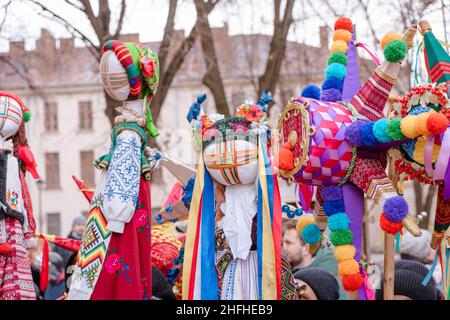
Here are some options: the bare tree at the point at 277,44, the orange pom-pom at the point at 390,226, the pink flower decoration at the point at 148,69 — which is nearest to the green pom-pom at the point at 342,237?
the orange pom-pom at the point at 390,226

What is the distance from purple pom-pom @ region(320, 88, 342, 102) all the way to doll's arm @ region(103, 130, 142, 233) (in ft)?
4.01

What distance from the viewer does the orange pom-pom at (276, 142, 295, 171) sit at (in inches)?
193

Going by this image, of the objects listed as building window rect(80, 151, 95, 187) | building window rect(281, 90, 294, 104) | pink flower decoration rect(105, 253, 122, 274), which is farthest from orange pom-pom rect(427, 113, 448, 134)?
building window rect(80, 151, 95, 187)

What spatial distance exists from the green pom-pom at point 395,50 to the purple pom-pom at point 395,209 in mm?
816

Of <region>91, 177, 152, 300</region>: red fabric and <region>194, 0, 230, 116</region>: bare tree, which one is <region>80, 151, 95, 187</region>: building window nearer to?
<region>194, 0, 230, 116</region>: bare tree

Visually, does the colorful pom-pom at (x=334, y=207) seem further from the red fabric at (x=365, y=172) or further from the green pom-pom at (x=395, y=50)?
the green pom-pom at (x=395, y=50)

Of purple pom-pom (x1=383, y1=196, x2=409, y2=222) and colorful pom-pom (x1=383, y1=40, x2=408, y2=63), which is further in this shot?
colorful pom-pom (x1=383, y1=40, x2=408, y2=63)

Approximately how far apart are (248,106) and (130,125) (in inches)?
29.6

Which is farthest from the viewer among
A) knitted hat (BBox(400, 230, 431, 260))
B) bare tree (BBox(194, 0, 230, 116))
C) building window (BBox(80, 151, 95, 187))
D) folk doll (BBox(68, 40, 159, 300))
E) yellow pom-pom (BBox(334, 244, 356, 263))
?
building window (BBox(80, 151, 95, 187))

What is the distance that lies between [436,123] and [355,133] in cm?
56

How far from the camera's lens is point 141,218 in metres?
5.05

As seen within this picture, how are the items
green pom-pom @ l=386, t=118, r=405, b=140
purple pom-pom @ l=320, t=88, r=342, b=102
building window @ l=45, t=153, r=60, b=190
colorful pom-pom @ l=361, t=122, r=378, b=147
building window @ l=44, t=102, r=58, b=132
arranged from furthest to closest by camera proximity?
building window @ l=45, t=153, r=60, b=190 < building window @ l=44, t=102, r=58, b=132 < purple pom-pom @ l=320, t=88, r=342, b=102 < colorful pom-pom @ l=361, t=122, r=378, b=147 < green pom-pom @ l=386, t=118, r=405, b=140

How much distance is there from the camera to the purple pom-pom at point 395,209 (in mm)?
4594
